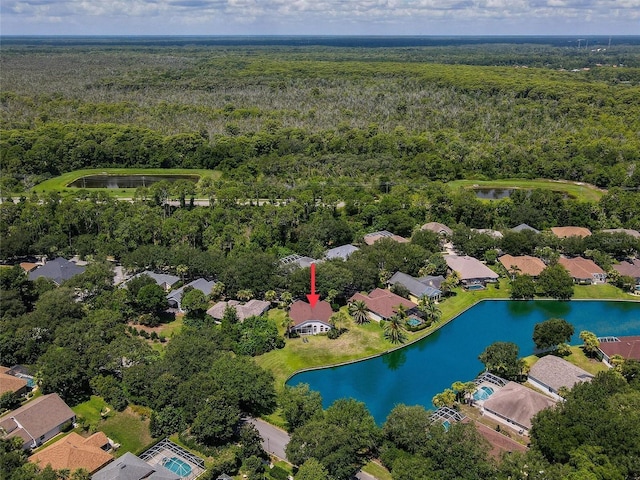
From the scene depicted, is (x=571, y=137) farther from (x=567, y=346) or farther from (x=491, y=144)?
(x=567, y=346)

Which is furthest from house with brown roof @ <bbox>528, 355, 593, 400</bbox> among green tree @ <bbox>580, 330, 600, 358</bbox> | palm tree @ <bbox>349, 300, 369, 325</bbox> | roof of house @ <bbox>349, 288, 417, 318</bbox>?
palm tree @ <bbox>349, 300, 369, 325</bbox>

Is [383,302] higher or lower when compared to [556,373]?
higher

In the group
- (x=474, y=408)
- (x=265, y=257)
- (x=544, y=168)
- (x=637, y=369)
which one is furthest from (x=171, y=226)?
(x=544, y=168)

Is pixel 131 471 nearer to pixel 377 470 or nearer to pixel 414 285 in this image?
pixel 377 470

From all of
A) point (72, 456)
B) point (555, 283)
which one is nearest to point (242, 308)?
point (72, 456)

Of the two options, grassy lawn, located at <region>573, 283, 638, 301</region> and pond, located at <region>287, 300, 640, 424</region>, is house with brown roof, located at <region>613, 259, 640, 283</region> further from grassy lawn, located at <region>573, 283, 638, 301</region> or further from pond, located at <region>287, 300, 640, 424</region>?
pond, located at <region>287, 300, 640, 424</region>

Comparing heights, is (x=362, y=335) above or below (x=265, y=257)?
below
